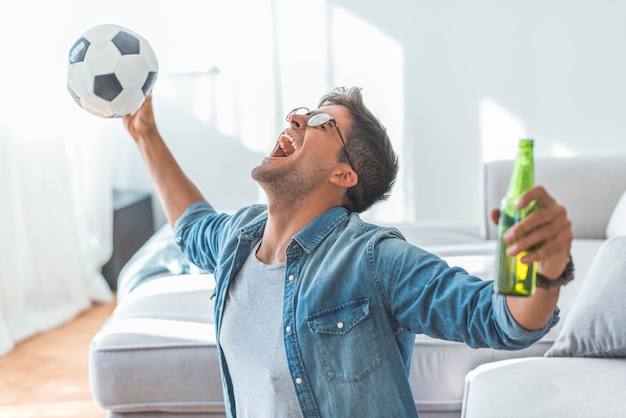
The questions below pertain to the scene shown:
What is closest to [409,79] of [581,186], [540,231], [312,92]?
[312,92]

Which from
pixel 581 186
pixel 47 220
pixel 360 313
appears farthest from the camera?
pixel 47 220

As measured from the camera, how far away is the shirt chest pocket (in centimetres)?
131

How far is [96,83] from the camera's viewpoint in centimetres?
191

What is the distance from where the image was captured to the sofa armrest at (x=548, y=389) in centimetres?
179

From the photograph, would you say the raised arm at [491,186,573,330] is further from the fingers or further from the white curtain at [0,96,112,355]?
the white curtain at [0,96,112,355]

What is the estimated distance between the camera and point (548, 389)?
188 centimetres

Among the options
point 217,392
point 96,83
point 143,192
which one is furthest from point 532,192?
point 143,192

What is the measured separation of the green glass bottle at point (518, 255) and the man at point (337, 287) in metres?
0.02

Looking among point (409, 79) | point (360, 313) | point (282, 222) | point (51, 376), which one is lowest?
point (51, 376)

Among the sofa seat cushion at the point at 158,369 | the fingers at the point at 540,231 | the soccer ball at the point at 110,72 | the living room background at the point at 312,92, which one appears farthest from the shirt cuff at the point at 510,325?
the living room background at the point at 312,92

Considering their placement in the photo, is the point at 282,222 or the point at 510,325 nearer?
the point at 510,325

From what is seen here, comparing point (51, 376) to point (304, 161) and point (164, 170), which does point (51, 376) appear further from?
point (304, 161)

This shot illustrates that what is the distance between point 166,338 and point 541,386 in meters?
1.00

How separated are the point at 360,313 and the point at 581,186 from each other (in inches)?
77.5
